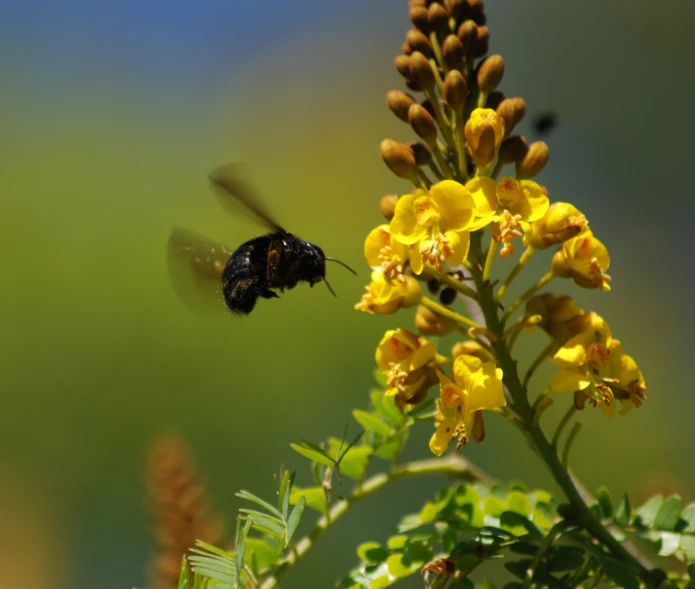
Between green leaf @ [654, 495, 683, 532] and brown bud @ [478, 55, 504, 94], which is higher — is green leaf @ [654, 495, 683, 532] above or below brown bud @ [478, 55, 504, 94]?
below

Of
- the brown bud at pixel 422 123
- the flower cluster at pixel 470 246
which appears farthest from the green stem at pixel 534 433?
the brown bud at pixel 422 123

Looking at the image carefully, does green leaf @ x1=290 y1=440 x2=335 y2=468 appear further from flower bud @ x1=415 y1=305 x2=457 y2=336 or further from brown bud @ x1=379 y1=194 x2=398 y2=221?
brown bud @ x1=379 y1=194 x2=398 y2=221

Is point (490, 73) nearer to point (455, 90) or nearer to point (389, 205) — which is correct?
point (455, 90)

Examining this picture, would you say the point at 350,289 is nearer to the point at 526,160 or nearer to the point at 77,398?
the point at 77,398

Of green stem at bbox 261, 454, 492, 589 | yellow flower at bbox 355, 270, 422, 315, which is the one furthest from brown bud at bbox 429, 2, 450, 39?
green stem at bbox 261, 454, 492, 589

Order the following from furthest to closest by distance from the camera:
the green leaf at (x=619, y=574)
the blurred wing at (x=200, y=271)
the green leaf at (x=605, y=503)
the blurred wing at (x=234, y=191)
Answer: the blurred wing at (x=200, y=271)
the blurred wing at (x=234, y=191)
the green leaf at (x=605, y=503)
the green leaf at (x=619, y=574)

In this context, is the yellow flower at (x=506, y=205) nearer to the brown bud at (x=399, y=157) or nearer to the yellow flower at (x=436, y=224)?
the yellow flower at (x=436, y=224)
